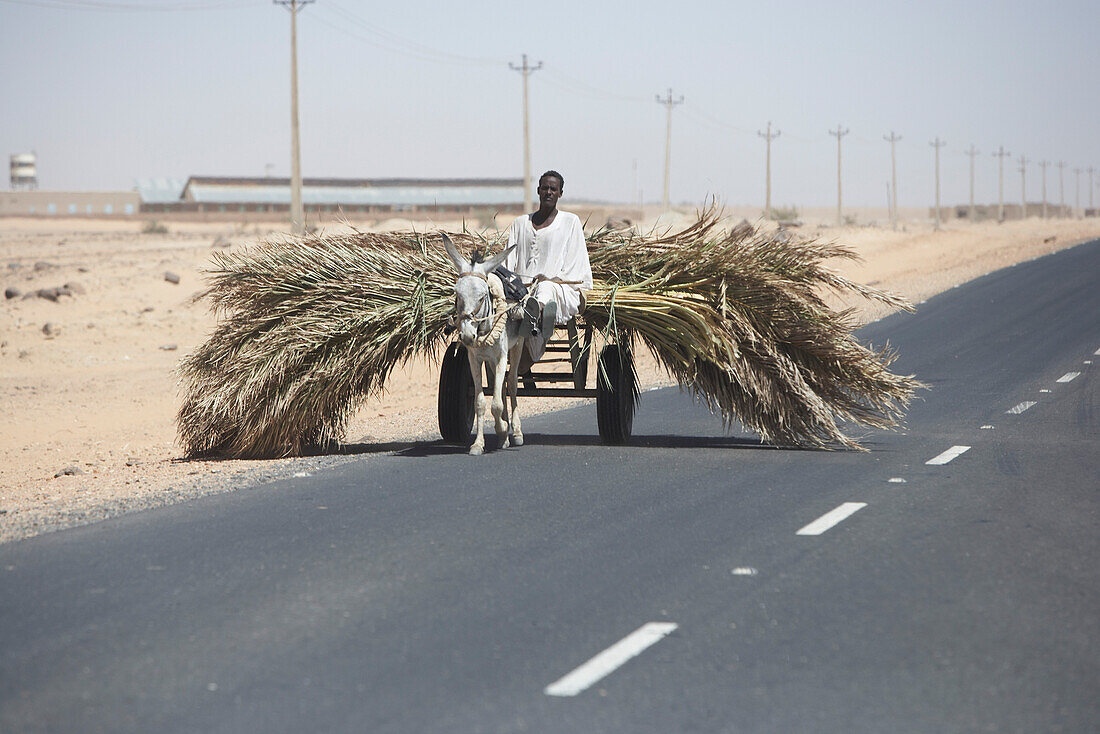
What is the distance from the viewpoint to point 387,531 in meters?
7.39

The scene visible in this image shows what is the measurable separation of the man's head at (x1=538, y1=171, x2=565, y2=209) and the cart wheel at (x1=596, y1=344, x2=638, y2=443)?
1362 mm

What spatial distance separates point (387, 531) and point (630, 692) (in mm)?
3031

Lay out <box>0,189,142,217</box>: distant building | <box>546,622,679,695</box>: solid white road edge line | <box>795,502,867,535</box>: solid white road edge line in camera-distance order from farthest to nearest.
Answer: <box>0,189,142,217</box>: distant building < <box>795,502,867,535</box>: solid white road edge line < <box>546,622,679,695</box>: solid white road edge line

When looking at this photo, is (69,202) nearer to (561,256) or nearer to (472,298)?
(561,256)

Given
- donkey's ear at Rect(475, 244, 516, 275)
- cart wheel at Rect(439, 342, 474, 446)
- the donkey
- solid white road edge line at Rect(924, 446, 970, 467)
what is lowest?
solid white road edge line at Rect(924, 446, 970, 467)

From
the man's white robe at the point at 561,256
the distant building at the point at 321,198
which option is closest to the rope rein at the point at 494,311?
the man's white robe at the point at 561,256

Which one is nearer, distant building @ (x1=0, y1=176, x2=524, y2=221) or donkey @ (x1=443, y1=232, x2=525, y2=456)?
donkey @ (x1=443, y1=232, x2=525, y2=456)

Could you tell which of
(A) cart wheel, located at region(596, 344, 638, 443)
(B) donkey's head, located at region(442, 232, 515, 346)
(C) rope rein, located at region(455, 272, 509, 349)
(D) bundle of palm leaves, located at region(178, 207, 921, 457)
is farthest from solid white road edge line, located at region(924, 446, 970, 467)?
(B) donkey's head, located at region(442, 232, 515, 346)

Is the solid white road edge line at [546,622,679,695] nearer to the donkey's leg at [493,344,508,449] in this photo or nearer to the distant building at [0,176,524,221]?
the donkey's leg at [493,344,508,449]

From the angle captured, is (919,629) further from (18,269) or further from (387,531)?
(18,269)

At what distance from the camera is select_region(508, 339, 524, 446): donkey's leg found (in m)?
10.6

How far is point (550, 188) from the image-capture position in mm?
10555

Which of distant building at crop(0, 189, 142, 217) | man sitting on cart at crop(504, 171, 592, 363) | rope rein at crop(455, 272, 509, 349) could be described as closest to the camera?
rope rein at crop(455, 272, 509, 349)

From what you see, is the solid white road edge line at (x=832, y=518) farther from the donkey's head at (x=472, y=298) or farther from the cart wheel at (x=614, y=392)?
the donkey's head at (x=472, y=298)
